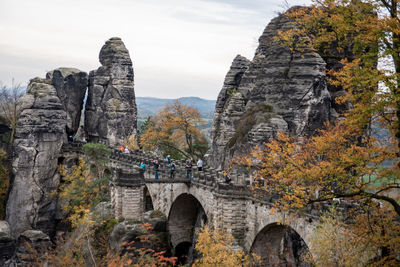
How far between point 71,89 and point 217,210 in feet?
120

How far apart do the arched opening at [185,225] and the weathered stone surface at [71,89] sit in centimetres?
2693

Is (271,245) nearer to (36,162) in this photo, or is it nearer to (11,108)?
(36,162)

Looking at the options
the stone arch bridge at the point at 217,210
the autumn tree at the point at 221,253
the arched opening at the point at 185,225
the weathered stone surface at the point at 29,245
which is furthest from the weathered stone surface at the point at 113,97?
the autumn tree at the point at 221,253

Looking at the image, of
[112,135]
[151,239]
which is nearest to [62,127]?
[112,135]

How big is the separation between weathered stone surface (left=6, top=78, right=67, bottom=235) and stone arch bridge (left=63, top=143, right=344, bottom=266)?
14.1 metres

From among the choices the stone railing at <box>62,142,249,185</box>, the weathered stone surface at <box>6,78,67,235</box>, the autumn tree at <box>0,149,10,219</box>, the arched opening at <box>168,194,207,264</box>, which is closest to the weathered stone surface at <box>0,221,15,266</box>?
the weathered stone surface at <box>6,78,67,235</box>

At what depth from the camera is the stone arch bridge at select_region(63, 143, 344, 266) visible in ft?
76.8

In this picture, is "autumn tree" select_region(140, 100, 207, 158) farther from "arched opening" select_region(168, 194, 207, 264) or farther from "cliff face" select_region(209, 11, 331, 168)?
"arched opening" select_region(168, 194, 207, 264)

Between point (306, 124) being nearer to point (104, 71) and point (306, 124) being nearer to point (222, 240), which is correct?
point (222, 240)

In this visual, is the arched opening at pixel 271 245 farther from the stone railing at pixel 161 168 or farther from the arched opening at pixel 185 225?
the arched opening at pixel 185 225

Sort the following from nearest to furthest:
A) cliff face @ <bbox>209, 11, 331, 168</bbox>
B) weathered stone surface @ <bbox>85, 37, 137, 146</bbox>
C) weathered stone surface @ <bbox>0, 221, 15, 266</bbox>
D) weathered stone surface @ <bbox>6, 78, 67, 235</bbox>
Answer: cliff face @ <bbox>209, 11, 331, 168</bbox>, weathered stone surface @ <bbox>0, 221, 15, 266</bbox>, weathered stone surface @ <bbox>6, 78, 67, 235</bbox>, weathered stone surface @ <bbox>85, 37, 137, 146</bbox>

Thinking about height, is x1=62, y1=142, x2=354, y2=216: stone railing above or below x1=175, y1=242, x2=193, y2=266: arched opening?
above

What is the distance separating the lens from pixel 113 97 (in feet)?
176

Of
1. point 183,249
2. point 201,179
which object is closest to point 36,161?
point 183,249
